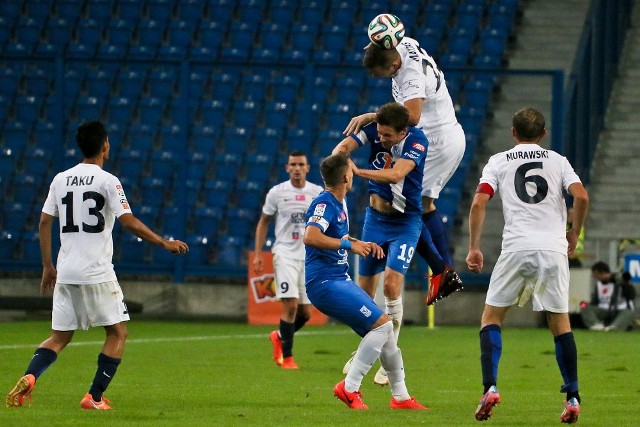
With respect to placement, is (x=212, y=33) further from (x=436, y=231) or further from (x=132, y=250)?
(x=436, y=231)

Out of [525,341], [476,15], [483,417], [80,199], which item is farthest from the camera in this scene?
[476,15]

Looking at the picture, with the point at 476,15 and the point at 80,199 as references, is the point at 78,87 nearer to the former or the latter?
the point at 476,15

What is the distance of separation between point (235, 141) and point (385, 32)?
12.5 meters

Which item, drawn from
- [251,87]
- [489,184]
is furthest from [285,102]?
[489,184]

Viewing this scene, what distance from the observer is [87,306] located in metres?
9.20

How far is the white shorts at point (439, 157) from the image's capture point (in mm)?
11047

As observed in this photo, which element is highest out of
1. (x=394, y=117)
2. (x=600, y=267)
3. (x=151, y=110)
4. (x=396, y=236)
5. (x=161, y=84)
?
(x=161, y=84)

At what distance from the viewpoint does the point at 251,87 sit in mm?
23031

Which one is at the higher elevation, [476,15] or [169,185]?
[476,15]

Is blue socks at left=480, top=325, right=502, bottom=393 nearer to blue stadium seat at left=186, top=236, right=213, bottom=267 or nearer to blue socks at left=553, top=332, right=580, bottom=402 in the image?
blue socks at left=553, top=332, right=580, bottom=402

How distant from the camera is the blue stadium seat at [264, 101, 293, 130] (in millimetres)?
22672

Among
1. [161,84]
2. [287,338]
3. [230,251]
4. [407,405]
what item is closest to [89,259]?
[407,405]

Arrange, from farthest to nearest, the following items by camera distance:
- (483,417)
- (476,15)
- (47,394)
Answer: (476,15), (47,394), (483,417)

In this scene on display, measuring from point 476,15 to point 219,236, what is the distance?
7138 millimetres
